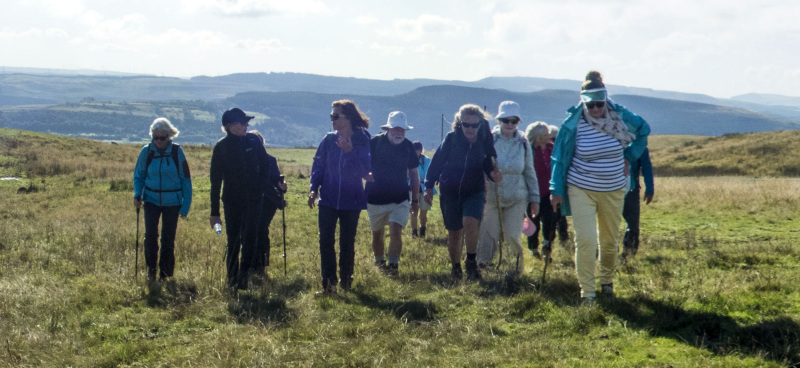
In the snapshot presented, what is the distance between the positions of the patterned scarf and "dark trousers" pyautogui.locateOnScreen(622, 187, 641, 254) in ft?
8.29

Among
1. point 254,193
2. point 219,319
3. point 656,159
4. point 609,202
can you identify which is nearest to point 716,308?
point 609,202

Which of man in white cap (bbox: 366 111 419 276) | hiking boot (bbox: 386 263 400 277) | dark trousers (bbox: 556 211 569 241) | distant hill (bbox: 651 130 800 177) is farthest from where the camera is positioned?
distant hill (bbox: 651 130 800 177)

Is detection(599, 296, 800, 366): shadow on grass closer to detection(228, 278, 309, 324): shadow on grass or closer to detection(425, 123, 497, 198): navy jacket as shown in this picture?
detection(425, 123, 497, 198): navy jacket

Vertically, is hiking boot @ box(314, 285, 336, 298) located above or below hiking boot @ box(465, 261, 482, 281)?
below

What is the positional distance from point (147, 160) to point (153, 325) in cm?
231

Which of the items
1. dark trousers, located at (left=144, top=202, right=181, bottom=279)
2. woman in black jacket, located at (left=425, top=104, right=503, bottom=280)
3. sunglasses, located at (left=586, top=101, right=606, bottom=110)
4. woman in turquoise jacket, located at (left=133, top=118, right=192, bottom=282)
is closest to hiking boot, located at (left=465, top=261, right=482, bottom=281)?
woman in black jacket, located at (left=425, top=104, right=503, bottom=280)

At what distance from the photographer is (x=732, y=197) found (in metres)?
16.2

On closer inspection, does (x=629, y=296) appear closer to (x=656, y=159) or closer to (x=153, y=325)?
(x=153, y=325)

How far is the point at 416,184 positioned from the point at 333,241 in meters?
1.18

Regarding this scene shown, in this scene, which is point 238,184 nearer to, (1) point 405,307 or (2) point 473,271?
(1) point 405,307

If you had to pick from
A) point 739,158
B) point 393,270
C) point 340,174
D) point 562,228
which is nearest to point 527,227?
point 393,270

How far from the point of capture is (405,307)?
19.0 feet

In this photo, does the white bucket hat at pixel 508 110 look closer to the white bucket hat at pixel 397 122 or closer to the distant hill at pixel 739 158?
the white bucket hat at pixel 397 122

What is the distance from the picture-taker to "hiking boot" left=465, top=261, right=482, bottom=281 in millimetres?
6906
